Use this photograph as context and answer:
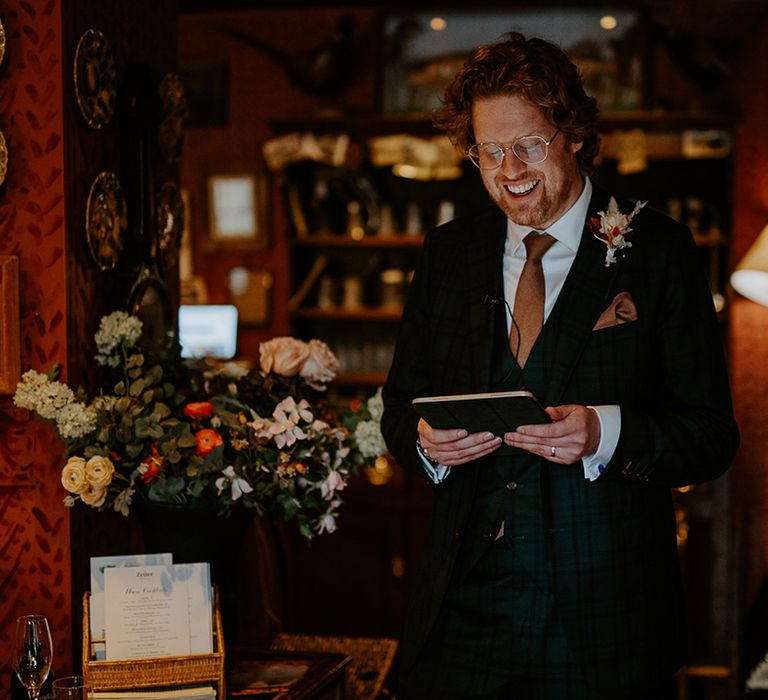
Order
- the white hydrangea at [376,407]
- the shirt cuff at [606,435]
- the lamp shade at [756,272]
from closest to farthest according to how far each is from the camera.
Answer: the shirt cuff at [606,435] < the white hydrangea at [376,407] < the lamp shade at [756,272]

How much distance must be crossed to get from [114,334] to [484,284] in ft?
2.66

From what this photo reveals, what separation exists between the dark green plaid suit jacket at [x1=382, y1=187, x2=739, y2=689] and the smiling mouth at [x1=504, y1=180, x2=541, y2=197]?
5.7 inches

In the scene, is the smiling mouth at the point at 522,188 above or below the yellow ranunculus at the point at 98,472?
above

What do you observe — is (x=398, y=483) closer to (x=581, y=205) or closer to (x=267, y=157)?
(x=267, y=157)

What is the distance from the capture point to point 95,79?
231cm

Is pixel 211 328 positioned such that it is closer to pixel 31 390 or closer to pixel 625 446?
pixel 31 390

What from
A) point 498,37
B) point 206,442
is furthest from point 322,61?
point 206,442

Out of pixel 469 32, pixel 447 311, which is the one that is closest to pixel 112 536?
pixel 447 311

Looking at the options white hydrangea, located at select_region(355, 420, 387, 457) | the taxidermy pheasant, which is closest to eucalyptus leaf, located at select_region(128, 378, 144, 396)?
white hydrangea, located at select_region(355, 420, 387, 457)

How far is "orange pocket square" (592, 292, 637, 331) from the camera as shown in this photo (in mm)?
1887

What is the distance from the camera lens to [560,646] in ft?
6.06

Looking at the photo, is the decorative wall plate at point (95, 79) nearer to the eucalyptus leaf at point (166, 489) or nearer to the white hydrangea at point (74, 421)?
the white hydrangea at point (74, 421)

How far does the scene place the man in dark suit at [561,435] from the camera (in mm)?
1837

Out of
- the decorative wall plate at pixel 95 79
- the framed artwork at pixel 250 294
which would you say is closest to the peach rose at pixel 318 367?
the decorative wall plate at pixel 95 79
